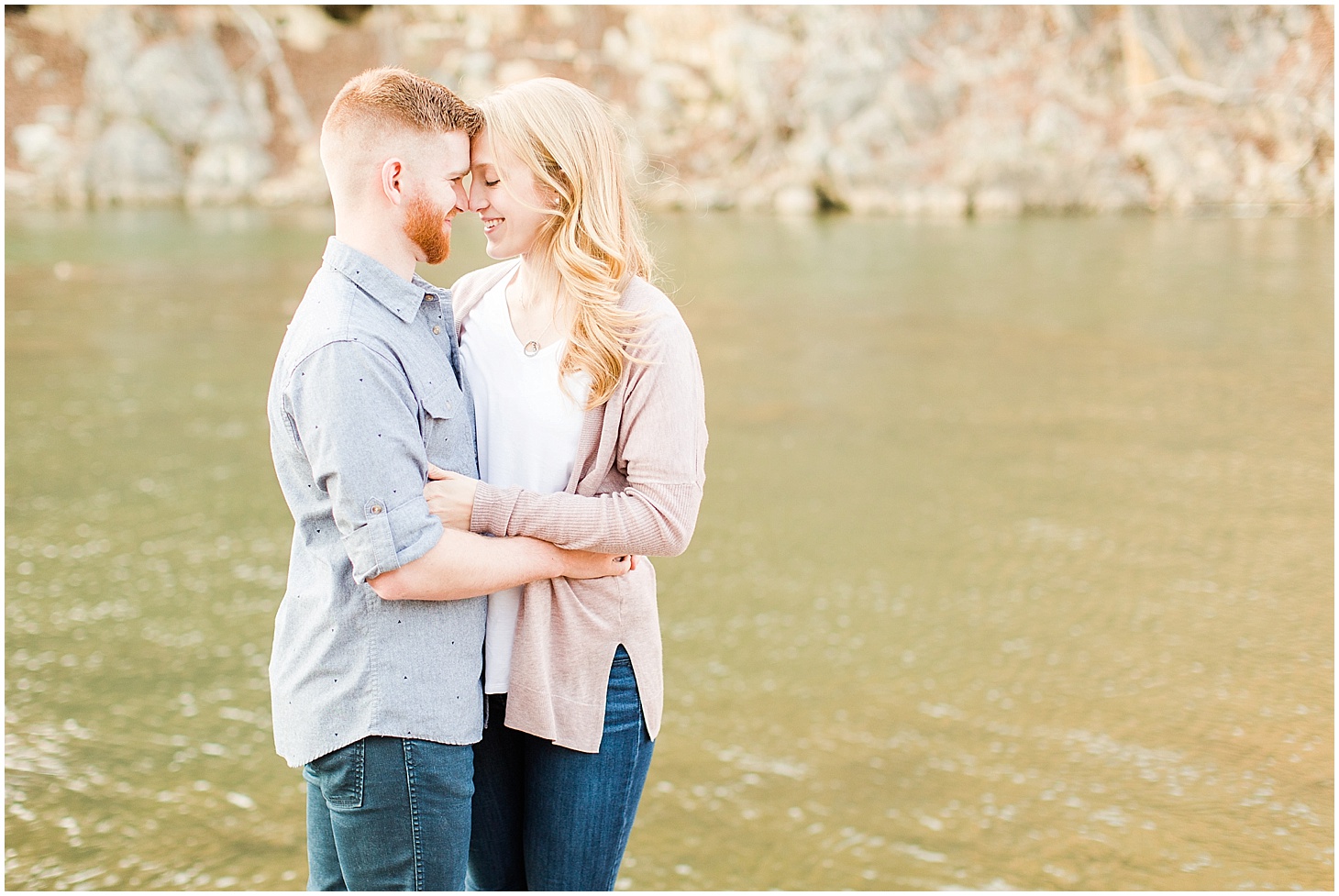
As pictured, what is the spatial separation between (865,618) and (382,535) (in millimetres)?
4043

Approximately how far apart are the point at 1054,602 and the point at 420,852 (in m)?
4.39

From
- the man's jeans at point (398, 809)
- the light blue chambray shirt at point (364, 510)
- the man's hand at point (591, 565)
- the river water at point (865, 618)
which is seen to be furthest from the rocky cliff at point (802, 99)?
the man's jeans at point (398, 809)

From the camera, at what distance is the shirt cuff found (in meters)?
1.71

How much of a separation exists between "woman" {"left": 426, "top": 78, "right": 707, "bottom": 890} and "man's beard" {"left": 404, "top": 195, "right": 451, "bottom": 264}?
0.33 feet

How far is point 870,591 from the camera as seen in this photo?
577 cm

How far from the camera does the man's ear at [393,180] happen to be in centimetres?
183

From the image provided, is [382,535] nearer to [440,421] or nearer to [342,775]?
[440,421]

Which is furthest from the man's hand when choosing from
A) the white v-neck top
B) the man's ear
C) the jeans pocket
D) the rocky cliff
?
the rocky cliff

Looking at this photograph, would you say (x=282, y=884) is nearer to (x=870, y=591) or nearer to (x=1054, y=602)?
(x=870, y=591)

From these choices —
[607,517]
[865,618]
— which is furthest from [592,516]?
[865,618]

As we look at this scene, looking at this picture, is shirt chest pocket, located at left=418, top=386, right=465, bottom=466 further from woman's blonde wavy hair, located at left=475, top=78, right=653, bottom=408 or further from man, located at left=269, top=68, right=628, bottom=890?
woman's blonde wavy hair, located at left=475, top=78, right=653, bottom=408

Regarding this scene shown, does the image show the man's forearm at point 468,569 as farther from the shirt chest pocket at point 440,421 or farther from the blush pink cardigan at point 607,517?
the shirt chest pocket at point 440,421

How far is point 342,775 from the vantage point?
1.82 metres

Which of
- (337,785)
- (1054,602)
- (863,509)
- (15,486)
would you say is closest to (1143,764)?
(1054,602)
